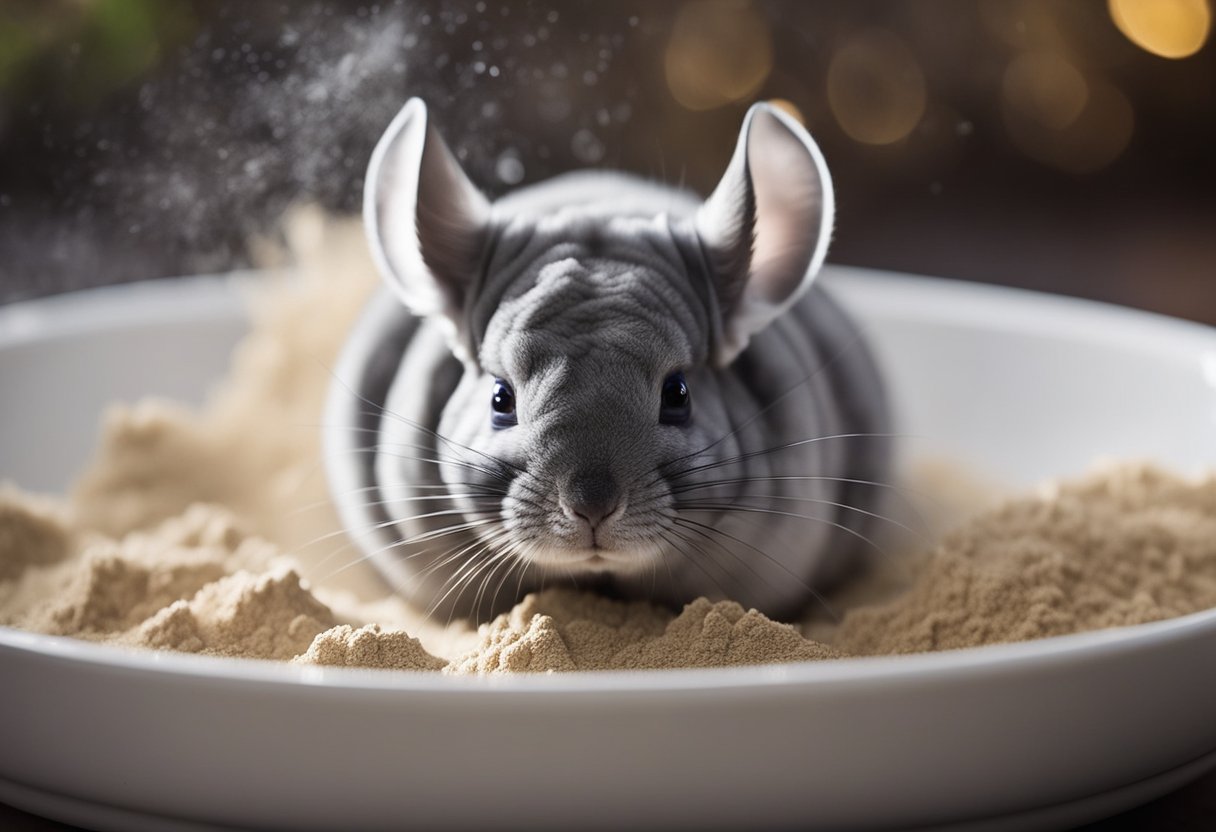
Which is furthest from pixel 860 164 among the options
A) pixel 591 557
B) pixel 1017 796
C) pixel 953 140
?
pixel 1017 796

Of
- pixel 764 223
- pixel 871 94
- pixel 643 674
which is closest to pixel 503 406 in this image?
pixel 764 223

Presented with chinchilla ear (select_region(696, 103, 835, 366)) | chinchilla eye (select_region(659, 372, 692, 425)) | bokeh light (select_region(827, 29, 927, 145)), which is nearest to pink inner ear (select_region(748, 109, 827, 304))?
chinchilla ear (select_region(696, 103, 835, 366))

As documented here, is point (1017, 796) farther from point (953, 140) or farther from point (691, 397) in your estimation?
point (953, 140)

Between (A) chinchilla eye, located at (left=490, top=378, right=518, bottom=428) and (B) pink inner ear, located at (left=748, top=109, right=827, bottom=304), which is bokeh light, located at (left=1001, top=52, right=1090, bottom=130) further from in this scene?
(A) chinchilla eye, located at (left=490, top=378, right=518, bottom=428)

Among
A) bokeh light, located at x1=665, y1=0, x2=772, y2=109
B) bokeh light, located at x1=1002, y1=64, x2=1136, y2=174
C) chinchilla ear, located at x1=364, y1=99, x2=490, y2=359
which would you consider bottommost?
bokeh light, located at x1=1002, y1=64, x2=1136, y2=174

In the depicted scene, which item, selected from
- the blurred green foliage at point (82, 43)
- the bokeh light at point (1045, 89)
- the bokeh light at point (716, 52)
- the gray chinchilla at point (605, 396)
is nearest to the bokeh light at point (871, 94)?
the bokeh light at point (716, 52)

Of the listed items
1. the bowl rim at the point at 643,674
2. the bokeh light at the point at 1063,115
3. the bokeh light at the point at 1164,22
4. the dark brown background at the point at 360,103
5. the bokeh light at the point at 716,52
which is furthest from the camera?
the bokeh light at the point at 1063,115

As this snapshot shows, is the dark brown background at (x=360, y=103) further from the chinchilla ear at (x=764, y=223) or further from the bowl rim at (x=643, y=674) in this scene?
the bowl rim at (x=643, y=674)

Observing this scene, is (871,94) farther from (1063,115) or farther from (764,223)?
(1063,115)
